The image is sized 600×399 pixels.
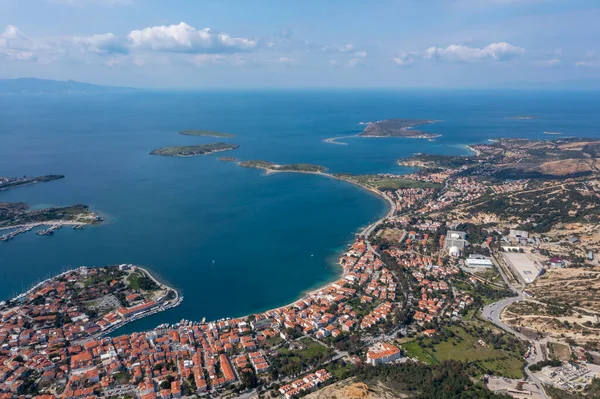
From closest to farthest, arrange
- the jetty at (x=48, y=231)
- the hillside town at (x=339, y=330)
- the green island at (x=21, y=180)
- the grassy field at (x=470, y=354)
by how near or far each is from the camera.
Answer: the hillside town at (x=339, y=330), the grassy field at (x=470, y=354), the jetty at (x=48, y=231), the green island at (x=21, y=180)

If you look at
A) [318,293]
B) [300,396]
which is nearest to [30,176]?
[318,293]

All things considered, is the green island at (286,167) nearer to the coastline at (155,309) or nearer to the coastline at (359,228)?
the coastline at (359,228)

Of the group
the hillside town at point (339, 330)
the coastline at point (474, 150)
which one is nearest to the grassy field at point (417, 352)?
the hillside town at point (339, 330)

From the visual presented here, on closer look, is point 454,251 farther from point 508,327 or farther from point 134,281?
point 134,281

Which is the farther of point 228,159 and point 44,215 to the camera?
point 228,159

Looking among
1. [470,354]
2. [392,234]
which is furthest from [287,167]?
[470,354]
